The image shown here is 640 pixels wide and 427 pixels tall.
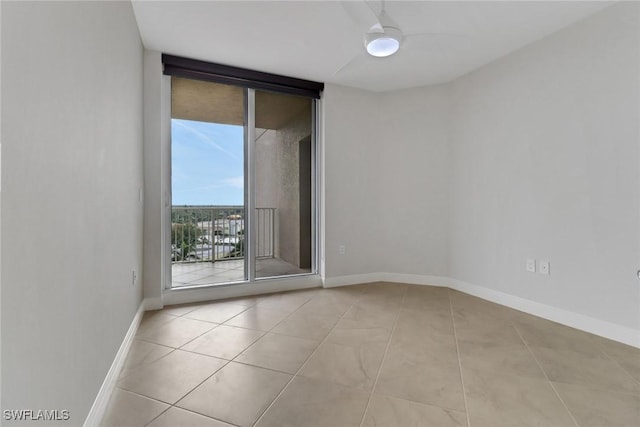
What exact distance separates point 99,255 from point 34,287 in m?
0.69

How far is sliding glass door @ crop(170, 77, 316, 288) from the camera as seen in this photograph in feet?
11.4

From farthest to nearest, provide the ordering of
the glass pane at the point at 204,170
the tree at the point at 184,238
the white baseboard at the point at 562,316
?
the tree at the point at 184,238 < the glass pane at the point at 204,170 < the white baseboard at the point at 562,316

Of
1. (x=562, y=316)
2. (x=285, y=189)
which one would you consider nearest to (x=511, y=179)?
(x=562, y=316)

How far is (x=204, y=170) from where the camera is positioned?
351 centimetres

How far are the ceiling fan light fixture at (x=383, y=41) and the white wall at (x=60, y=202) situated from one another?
1.43m

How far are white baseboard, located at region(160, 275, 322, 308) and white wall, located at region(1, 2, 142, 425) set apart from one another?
1.34 meters

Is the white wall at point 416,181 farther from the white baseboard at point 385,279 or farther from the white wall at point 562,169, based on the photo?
the white wall at point 562,169

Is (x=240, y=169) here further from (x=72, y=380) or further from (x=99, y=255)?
(x=72, y=380)

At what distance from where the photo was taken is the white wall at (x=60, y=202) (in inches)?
31.1

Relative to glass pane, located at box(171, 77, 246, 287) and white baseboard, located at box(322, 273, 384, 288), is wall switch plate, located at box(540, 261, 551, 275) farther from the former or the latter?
glass pane, located at box(171, 77, 246, 287)

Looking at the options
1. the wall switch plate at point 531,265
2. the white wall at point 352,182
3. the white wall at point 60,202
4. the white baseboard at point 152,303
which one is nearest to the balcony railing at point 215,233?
the white baseboard at point 152,303

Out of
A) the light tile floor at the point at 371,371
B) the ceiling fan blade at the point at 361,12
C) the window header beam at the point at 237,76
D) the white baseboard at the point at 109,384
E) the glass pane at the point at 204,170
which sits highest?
the window header beam at the point at 237,76

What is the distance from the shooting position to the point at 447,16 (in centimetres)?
249

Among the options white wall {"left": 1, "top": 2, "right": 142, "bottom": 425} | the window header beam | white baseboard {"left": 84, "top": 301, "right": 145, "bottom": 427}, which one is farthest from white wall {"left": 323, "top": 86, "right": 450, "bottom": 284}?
white wall {"left": 1, "top": 2, "right": 142, "bottom": 425}
